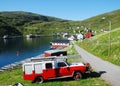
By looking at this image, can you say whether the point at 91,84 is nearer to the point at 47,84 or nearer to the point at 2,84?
the point at 47,84

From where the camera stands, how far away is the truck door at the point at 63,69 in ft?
119

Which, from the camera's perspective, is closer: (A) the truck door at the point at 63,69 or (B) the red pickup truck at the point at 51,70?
(B) the red pickup truck at the point at 51,70

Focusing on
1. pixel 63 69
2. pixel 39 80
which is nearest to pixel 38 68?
pixel 39 80

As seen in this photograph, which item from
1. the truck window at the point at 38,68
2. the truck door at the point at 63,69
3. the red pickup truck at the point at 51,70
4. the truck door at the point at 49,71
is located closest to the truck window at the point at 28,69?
the red pickup truck at the point at 51,70

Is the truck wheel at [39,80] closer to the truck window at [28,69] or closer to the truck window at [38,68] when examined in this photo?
the truck window at [38,68]

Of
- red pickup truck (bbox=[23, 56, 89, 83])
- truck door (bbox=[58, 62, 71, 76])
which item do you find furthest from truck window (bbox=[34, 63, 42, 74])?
truck door (bbox=[58, 62, 71, 76])

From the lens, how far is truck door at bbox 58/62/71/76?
3623cm

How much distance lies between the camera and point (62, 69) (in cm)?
3634

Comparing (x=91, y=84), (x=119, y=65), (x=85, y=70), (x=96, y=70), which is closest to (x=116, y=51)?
(x=119, y=65)

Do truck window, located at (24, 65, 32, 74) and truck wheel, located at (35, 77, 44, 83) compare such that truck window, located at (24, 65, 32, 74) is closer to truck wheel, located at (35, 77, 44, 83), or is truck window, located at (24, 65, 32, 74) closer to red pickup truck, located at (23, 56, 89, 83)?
red pickup truck, located at (23, 56, 89, 83)

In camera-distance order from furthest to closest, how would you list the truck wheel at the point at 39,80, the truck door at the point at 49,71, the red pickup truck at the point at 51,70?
the truck wheel at the point at 39,80 → the truck door at the point at 49,71 → the red pickup truck at the point at 51,70

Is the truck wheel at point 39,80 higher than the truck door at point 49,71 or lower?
lower

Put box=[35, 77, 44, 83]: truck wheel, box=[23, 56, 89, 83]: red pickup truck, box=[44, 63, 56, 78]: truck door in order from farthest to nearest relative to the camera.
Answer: box=[35, 77, 44, 83]: truck wheel
box=[44, 63, 56, 78]: truck door
box=[23, 56, 89, 83]: red pickup truck

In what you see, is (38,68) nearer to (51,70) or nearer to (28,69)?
(28,69)
